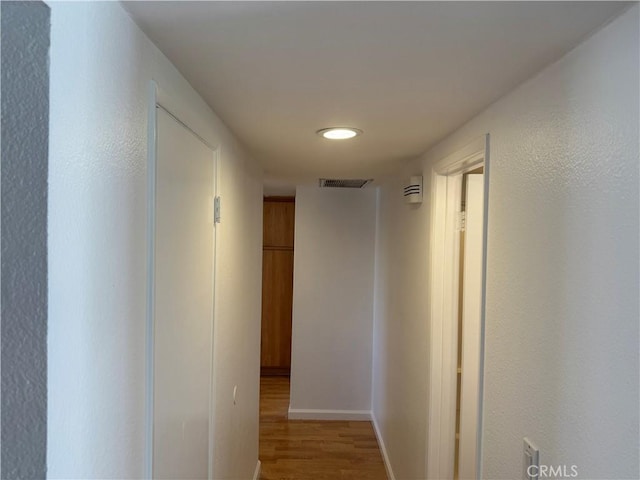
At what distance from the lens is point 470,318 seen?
7.27ft

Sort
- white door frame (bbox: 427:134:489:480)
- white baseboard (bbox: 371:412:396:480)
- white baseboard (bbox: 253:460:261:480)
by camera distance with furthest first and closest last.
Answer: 1. white baseboard (bbox: 371:412:396:480)
2. white baseboard (bbox: 253:460:261:480)
3. white door frame (bbox: 427:134:489:480)

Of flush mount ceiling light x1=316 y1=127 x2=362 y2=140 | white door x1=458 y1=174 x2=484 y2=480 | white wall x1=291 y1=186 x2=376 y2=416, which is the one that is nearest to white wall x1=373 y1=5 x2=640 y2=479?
flush mount ceiling light x1=316 y1=127 x2=362 y2=140

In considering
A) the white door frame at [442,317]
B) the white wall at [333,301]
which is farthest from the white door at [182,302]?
the white wall at [333,301]

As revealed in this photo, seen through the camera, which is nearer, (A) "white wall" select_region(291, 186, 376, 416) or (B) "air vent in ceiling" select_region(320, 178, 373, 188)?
(B) "air vent in ceiling" select_region(320, 178, 373, 188)

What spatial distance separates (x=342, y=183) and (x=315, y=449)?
2.33 metres

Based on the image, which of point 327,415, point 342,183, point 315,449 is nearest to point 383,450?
point 315,449

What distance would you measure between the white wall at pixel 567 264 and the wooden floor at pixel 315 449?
208 cm

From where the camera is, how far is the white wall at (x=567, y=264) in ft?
2.60

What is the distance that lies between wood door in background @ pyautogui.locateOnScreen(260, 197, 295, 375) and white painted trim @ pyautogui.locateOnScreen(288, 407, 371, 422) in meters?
1.18

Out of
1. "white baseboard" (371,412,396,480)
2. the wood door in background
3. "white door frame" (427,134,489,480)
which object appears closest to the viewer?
"white door frame" (427,134,489,480)

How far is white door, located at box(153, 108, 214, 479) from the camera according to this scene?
104 centimetres

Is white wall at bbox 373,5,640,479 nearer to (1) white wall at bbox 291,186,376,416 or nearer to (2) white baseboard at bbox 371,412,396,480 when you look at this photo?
(2) white baseboard at bbox 371,412,396,480

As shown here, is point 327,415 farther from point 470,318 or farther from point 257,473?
point 470,318

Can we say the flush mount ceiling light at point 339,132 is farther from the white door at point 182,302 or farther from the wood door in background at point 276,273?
the wood door in background at point 276,273
